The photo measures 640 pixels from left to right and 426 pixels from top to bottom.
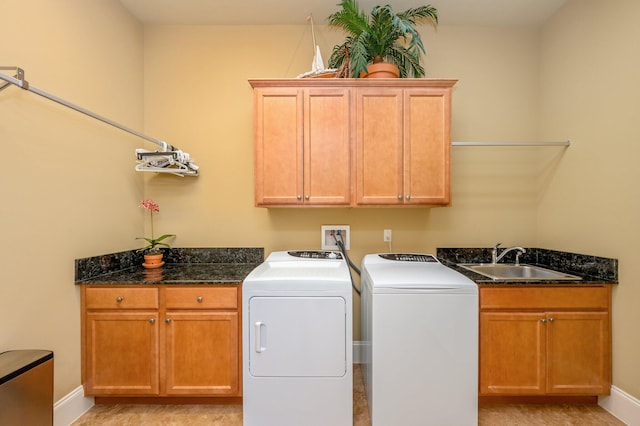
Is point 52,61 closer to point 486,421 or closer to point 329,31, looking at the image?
point 329,31

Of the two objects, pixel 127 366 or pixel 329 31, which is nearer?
pixel 127 366

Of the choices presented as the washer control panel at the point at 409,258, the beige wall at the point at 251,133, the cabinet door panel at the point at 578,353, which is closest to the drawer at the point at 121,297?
the beige wall at the point at 251,133

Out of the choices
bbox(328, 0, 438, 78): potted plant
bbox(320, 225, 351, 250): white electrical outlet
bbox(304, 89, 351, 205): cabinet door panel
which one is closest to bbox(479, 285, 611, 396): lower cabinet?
bbox(320, 225, 351, 250): white electrical outlet

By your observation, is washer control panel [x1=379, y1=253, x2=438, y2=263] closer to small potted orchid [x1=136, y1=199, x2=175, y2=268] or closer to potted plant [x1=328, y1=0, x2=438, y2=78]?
potted plant [x1=328, y1=0, x2=438, y2=78]

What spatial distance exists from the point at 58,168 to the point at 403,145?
223cm

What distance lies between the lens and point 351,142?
77.7 inches

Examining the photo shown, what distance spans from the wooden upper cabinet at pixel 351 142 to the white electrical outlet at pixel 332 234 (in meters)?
0.39

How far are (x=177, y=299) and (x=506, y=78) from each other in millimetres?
3129

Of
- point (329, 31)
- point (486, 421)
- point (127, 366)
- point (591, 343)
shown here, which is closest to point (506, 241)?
point (591, 343)

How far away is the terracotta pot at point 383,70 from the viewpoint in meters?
1.98

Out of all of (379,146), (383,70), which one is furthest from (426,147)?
(383,70)

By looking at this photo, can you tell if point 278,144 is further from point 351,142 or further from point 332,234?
point 332,234

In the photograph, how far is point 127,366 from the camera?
168 cm

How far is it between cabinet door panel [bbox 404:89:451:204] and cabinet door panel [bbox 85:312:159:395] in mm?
1997
